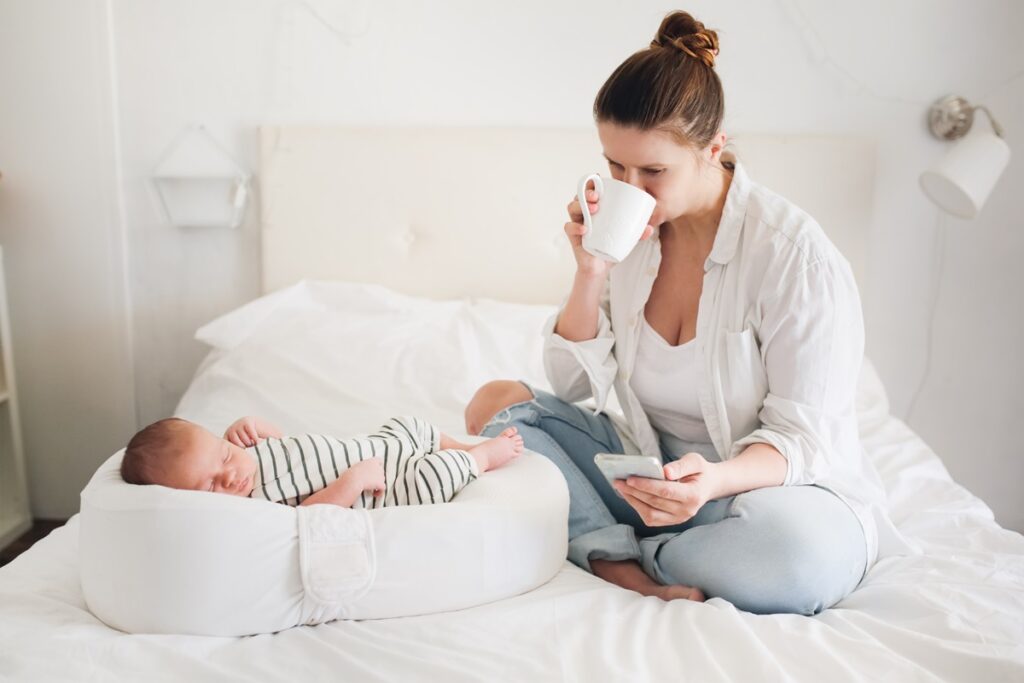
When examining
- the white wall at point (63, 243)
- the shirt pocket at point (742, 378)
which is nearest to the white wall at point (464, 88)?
the white wall at point (63, 243)

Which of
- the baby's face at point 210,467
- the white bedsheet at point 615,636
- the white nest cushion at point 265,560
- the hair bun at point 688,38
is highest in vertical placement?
the hair bun at point 688,38

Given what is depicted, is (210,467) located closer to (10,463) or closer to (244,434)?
(244,434)

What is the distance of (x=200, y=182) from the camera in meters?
2.21

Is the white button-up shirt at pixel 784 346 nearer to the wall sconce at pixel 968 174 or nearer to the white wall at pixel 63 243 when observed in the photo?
the wall sconce at pixel 968 174

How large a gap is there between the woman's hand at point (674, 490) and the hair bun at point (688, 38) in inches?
21.0

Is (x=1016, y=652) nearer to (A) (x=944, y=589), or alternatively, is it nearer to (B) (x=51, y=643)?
(A) (x=944, y=589)

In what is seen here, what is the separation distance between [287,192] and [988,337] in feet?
5.96

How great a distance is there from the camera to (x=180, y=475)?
3.40 ft

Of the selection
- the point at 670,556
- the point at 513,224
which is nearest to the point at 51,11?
the point at 513,224

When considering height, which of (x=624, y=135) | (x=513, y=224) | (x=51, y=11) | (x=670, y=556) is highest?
(x=51, y=11)

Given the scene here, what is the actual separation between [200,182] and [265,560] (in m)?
1.49

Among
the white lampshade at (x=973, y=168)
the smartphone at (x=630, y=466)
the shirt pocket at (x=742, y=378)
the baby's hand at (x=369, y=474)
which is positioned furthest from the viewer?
the white lampshade at (x=973, y=168)

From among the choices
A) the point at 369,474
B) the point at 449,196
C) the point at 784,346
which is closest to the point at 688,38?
the point at 784,346

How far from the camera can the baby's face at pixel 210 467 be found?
104cm
